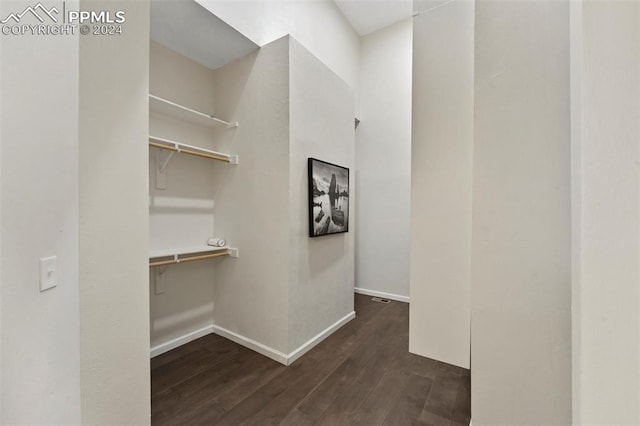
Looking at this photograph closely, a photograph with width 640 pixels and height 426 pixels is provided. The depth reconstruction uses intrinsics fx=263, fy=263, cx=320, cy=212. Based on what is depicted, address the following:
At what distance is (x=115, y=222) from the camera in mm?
1223

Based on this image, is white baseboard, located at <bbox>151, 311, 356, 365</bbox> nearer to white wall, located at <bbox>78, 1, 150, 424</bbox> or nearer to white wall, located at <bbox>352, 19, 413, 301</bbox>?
white wall, located at <bbox>78, 1, 150, 424</bbox>

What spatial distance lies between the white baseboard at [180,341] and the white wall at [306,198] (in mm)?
1042

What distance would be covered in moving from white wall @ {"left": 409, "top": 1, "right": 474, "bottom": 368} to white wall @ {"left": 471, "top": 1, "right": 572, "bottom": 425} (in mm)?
411

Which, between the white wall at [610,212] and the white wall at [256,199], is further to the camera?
the white wall at [256,199]

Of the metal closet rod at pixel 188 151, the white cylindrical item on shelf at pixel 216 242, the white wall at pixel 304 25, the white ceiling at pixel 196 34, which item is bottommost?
the white cylindrical item on shelf at pixel 216 242

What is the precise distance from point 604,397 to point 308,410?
156 cm

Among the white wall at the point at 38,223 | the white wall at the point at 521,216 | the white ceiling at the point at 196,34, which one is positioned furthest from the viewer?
the white ceiling at the point at 196,34

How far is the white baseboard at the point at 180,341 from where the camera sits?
2.29 meters

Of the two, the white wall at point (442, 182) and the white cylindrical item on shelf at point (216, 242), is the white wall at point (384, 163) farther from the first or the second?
the white cylindrical item on shelf at point (216, 242)

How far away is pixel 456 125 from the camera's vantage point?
1.59 m

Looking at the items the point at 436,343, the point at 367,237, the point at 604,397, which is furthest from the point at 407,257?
the point at 604,397

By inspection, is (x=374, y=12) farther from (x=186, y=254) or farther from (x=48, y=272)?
(x=48, y=272)

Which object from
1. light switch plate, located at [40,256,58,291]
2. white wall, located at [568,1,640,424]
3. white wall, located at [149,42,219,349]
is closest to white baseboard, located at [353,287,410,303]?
white wall, located at [149,42,219,349]

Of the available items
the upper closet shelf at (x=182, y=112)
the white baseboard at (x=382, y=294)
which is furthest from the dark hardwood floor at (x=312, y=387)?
the upper closet shelf at (x=182, y=112)
